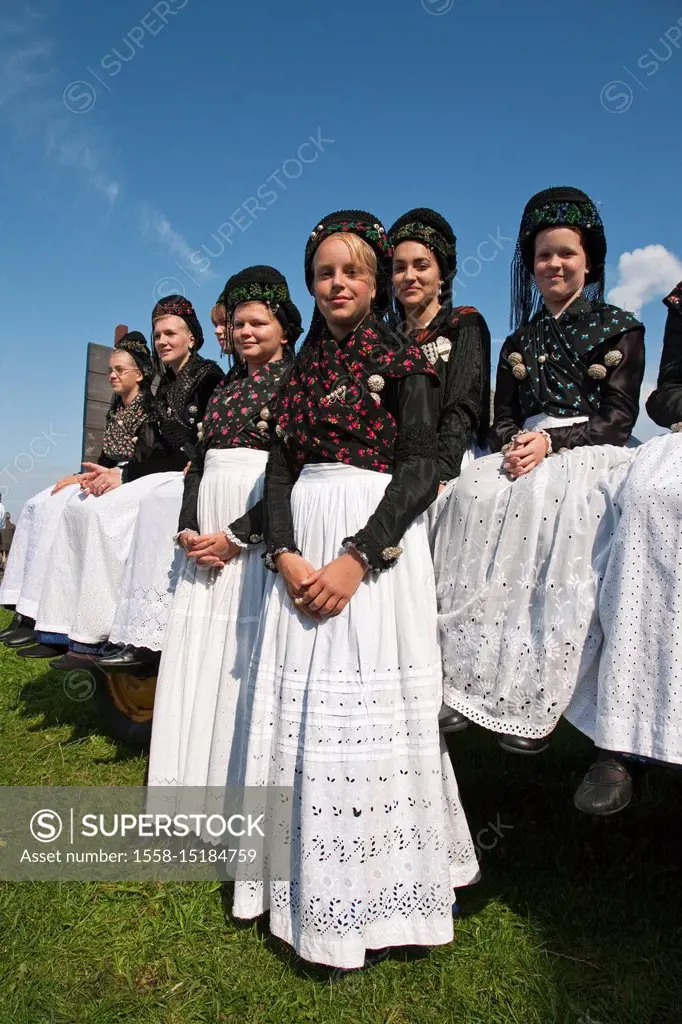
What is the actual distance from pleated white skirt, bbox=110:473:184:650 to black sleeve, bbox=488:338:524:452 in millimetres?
1569

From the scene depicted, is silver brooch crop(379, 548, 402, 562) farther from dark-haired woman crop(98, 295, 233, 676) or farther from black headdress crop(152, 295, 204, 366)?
black headdress crop(152, 295, 204, 366)

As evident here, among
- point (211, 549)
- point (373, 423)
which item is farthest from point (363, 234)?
point (211, 549)

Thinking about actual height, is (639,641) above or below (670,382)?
below

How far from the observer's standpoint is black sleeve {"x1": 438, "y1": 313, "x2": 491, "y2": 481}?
2.84 meters

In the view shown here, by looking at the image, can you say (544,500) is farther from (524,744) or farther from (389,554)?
(524,744)

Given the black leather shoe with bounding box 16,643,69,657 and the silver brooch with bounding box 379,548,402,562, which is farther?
the black leather shoe with bounding box 16,643,69,657

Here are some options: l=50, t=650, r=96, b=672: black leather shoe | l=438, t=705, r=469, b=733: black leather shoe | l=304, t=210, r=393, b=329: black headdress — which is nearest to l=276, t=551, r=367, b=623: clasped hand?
l=438, t=705, r=469, b=733: black leather shoe

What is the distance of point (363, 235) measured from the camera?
8.21 ft

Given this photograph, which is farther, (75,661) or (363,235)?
(75,661)

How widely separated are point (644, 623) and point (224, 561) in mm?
1804

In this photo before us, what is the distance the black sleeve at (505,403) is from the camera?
2.84m

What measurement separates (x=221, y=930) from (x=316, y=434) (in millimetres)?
1765

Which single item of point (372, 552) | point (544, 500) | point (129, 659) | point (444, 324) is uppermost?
point (444, 324)

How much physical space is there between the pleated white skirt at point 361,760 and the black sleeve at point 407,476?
104 millimetres
